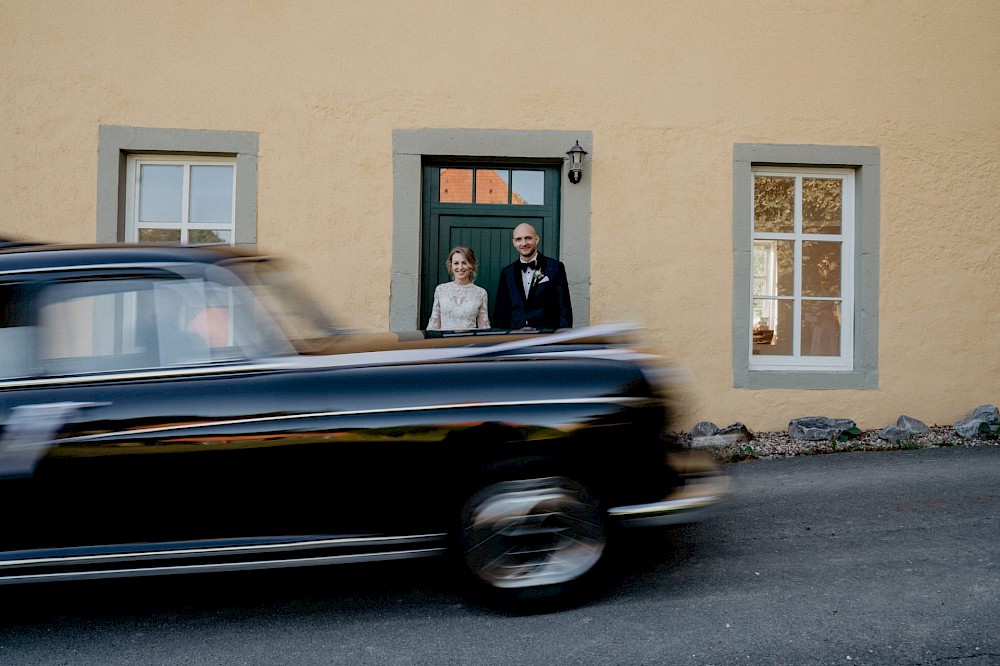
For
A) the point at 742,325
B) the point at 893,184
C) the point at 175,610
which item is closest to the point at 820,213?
the point at 893,184

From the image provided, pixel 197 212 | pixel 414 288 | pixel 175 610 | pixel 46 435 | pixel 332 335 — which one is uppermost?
pixel 197 212

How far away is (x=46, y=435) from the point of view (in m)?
2.62

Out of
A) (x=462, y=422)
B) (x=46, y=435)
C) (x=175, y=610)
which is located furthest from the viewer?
(x=175, y=610)

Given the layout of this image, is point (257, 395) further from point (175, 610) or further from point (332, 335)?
point (175, 610)

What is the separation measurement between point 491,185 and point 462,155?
15.5 inches

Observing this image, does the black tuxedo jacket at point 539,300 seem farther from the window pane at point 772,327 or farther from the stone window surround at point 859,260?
the window pane at point 772,327

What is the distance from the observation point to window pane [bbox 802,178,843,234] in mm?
6953

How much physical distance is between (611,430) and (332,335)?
1.38 meters

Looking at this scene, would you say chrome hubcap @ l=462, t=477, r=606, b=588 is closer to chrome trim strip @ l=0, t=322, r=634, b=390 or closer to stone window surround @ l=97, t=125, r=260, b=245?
chrome trim strip @ l=0, t=322, r=634, b=390

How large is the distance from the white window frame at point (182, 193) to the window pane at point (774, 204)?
4822 millimetres

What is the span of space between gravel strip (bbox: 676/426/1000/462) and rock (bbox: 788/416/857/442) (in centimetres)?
6

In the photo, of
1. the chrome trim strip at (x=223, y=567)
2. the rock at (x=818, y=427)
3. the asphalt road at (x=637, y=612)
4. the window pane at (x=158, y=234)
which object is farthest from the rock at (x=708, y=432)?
the window pane at (x=158, y=234)

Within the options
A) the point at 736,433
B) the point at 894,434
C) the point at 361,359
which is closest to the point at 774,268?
the point at 736,433

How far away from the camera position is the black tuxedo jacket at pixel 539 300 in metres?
5.73
